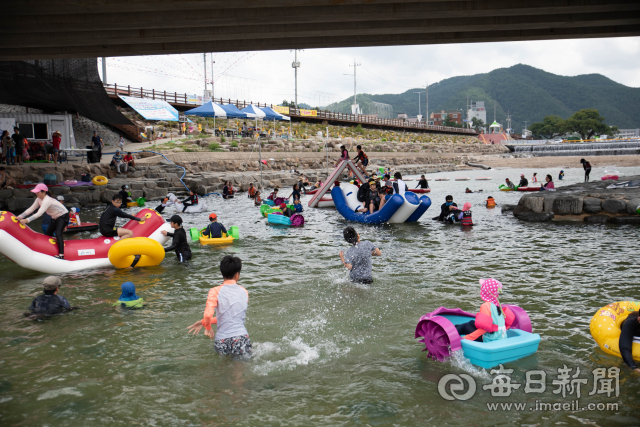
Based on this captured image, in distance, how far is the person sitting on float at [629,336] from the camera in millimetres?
4793

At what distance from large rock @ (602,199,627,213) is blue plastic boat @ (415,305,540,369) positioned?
39.3 feet

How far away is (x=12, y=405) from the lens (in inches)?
179

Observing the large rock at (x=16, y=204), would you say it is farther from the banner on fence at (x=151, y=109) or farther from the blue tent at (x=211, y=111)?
the banner on fence at (x=151, y=109)

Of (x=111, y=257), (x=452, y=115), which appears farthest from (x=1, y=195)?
(x=452, y=115)

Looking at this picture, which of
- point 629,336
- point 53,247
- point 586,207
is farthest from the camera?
point 586,207

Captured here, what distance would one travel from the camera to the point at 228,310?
4867 mm

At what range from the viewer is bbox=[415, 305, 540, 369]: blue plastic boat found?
4.82m

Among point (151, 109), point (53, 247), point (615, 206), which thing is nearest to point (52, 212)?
point (53, 247)

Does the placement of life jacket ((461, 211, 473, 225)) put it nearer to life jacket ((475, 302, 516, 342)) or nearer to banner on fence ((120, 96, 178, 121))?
life jacket ((475, 302, 516, 342))

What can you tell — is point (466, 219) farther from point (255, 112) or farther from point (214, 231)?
point (255, 112)

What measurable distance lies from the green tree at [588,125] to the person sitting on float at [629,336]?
4895 inches

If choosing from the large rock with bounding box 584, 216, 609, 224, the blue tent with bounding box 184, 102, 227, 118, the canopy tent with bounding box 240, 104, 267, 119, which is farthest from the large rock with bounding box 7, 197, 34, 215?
the large rock with bounding box 584, 216, 609, 224

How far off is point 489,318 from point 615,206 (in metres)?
12.9

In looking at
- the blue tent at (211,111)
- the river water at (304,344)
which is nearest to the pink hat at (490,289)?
the river water at (304,344)
